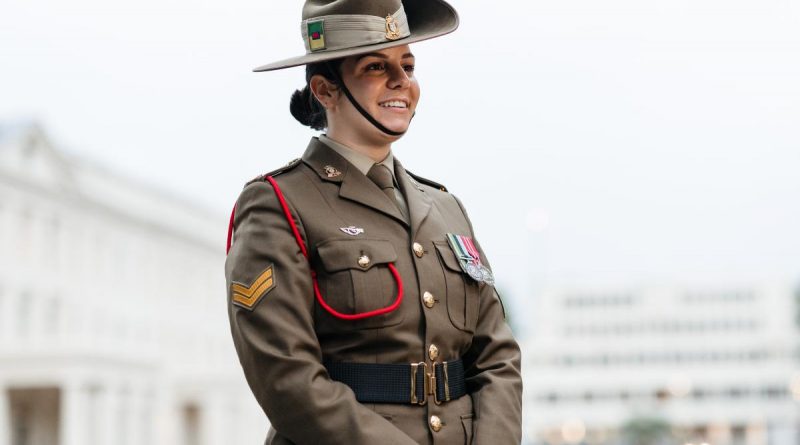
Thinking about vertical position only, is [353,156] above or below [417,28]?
below

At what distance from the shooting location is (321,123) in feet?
12.8

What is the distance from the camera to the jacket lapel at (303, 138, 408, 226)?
3.65 meters

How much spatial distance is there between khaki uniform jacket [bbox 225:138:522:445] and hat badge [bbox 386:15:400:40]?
1.16 ft

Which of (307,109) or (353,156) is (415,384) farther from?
(307,109)

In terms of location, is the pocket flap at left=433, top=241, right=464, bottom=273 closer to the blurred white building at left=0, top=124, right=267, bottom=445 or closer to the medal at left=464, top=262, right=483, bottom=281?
the medal at left=464, top=262, right=483, bottom=281

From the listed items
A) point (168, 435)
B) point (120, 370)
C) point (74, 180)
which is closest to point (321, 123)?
point (120, 370)

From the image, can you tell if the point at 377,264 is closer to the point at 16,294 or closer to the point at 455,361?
the point at 455,361

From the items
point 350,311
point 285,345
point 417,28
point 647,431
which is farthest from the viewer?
point 647,431

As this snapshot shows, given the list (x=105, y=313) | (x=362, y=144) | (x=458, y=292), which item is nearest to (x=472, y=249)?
(x=458, y=292)

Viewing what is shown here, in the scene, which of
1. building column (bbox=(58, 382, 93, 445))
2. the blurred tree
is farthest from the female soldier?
the blurred tree

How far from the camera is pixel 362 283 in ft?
11.4

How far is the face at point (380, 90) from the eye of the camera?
3.64 m

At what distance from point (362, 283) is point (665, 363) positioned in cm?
11502

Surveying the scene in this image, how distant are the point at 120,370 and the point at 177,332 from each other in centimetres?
2059
